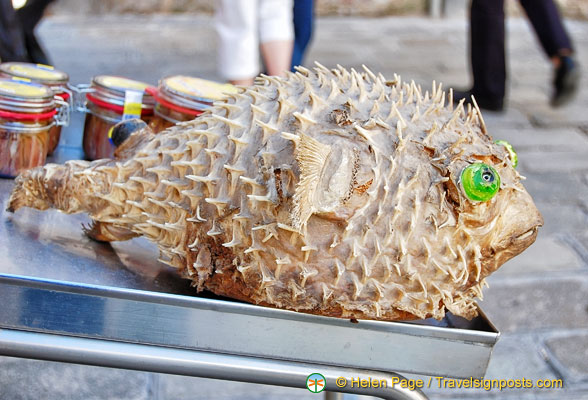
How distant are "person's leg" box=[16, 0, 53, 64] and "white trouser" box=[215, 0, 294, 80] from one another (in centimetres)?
124

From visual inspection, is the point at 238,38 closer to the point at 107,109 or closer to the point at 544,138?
the point at 107,109

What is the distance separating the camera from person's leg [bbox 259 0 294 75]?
320 centimetres

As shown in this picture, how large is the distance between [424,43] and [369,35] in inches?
21.9

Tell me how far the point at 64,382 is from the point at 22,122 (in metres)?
1.15

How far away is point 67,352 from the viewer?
1158 mm

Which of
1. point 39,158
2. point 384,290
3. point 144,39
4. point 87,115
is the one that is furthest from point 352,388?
point 144,39

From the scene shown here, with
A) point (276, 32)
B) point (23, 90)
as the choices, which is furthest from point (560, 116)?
point (23, 90)

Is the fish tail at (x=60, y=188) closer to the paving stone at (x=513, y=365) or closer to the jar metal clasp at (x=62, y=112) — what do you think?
the jar metal clasp at (x=62, y=112)

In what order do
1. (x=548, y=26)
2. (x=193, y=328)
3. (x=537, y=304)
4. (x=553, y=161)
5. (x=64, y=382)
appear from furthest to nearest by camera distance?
1. (x=548, y=26)
2. (x=553, y=161)
3. (x=537, y=304)
4. (x=64, y=382)
5. (x=193, y=328)

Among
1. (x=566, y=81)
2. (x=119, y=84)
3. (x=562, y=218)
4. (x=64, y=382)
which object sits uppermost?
(x=119, y=84)

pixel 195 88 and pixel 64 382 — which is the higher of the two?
pixel 195 88

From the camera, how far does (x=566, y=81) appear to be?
4520 mm

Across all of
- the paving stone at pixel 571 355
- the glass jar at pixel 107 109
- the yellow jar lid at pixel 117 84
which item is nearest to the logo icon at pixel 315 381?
the glass jar at pixel 107 109

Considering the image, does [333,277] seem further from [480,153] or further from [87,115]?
[87,115]
